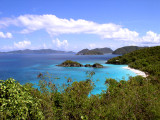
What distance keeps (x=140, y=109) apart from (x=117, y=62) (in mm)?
48242

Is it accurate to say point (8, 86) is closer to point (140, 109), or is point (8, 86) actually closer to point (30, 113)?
point (30, 113)

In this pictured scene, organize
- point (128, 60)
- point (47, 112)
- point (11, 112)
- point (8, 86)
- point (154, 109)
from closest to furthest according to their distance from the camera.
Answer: point (11, 112), point (8, 86), point (47, 112), point (154, 109), point (128, 60)

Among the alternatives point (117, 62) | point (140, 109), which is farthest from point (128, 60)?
point (140, 109)

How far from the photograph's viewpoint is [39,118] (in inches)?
158

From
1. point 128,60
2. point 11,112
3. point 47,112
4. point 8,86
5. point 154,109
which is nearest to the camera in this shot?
point 11,112

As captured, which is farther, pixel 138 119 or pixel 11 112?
pixel 138 119

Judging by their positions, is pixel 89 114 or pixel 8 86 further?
pixel 89 114

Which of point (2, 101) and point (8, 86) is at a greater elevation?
point (8, 86)

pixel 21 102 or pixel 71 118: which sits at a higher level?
pixel 21 102

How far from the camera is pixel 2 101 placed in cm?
371

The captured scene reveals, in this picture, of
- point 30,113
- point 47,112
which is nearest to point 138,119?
point 47,112

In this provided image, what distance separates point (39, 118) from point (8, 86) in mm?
1311

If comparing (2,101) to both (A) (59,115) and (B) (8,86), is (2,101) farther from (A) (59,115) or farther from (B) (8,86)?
(A) (59,115)

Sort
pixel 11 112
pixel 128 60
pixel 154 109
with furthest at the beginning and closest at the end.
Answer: pixel 128 60 < pixel 154 109 < pixel 11 112
